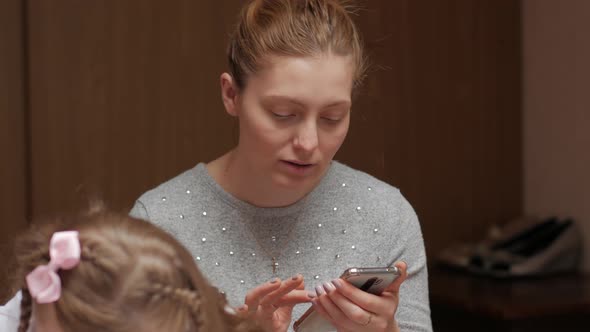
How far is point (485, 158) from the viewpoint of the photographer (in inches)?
125

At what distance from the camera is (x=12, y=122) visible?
2.66m

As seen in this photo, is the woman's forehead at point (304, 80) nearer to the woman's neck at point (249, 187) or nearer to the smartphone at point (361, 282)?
the woman's neck at point (249, 187)

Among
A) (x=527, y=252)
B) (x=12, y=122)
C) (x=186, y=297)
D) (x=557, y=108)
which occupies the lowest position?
(x=527, y=252)

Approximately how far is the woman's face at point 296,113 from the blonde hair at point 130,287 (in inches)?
19.0

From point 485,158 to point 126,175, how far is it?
4.39 ft

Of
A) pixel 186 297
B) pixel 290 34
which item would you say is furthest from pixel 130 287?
pixel 290 34

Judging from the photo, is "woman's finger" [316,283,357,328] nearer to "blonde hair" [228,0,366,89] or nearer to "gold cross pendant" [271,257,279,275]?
"gold cross pendant" [271,257,279,275]

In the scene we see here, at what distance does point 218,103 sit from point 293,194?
1286mm

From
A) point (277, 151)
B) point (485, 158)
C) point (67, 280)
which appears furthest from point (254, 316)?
point (485, 158)

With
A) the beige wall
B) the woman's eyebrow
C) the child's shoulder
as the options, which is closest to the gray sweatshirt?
the woman's eyebrow

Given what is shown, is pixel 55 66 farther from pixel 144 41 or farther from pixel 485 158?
pixel 485 158

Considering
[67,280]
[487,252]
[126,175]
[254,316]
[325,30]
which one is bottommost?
A: [487,252]

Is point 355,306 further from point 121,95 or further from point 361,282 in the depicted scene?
point 121,95

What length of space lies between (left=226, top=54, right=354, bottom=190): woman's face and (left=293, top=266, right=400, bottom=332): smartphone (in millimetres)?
243
